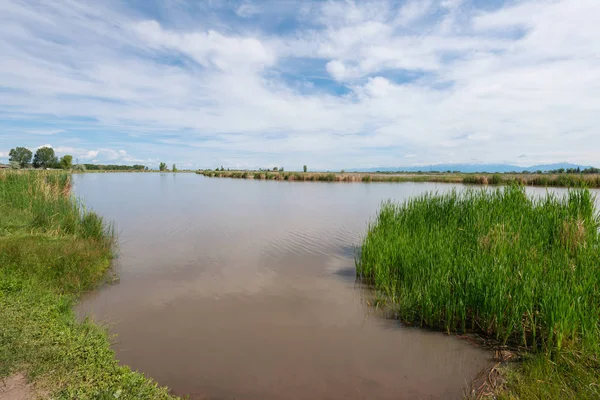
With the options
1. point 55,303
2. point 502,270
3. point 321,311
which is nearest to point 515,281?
point 502,270

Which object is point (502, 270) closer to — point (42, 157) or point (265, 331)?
point (265, 331)

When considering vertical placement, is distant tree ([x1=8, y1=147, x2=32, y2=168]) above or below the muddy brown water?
above

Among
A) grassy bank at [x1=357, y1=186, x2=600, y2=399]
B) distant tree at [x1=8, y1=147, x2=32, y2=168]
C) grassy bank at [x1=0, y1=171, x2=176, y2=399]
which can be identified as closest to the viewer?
grassy bank at [x1=0, y1=171, x2=176, y2=399]

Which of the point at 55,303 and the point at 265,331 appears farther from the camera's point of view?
the point at 265,331

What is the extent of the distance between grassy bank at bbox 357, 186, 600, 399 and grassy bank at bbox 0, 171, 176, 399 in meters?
4.17

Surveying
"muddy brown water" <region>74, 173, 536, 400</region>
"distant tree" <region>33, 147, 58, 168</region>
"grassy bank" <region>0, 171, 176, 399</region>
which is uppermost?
"distant tree" <region>33, 147, 58, 168</region>

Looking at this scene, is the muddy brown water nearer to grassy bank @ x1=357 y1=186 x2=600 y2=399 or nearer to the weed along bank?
the weed along bank

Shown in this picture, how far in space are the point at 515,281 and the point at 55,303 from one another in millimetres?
7121

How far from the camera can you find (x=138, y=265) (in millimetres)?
8789

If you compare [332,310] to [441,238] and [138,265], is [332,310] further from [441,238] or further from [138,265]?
[138,265]

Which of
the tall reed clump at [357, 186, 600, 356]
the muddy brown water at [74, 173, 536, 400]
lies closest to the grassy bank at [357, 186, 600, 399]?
the tall reed clump at [357, 186, 600, 356]

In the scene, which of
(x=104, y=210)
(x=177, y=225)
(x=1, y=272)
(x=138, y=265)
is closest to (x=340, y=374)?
(x=1, y=272)

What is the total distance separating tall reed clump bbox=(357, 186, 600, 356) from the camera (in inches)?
169

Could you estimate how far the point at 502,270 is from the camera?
5.11 metres
